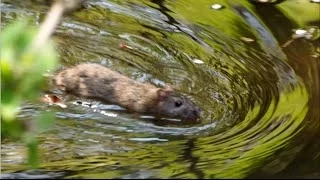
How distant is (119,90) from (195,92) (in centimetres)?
44

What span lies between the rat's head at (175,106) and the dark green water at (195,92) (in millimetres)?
81

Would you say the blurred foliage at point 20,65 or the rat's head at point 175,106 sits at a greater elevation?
the blurred foliage at point 20,65

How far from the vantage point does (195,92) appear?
4363 millimetres

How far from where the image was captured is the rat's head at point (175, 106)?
409 cm

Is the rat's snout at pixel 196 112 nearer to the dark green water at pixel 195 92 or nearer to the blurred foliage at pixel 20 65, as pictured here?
the dark green water at pixel 195 92

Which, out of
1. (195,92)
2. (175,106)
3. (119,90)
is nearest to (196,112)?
(175,106)

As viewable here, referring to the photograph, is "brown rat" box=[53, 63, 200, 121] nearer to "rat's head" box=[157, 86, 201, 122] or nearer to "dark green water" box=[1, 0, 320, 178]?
"rat's head" box=[157, 86, 201, 122]

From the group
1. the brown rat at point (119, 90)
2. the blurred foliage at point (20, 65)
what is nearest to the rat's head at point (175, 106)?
the brown rat at point (119, 90)

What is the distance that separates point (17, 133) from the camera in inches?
75.8

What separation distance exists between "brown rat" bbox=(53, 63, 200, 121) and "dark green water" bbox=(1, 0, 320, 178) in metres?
0.11

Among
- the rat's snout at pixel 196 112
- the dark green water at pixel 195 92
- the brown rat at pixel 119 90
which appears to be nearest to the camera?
the dark green water at pixel 195 92

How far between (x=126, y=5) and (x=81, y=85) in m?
1.01

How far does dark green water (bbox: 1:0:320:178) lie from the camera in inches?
124

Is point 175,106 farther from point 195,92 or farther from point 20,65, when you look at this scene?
point 20,65
